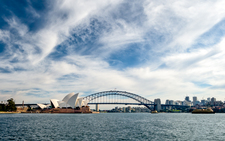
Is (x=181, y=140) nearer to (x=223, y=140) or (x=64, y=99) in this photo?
(x=223, y=140)

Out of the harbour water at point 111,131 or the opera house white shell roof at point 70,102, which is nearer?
the harbour water at point 111,131

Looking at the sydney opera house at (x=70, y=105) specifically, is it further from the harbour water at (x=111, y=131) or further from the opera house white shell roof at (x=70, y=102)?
the harbour water at (x=111, y=131)

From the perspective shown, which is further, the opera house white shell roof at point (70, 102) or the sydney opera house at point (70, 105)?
the sydney opera house at point (70, 105)

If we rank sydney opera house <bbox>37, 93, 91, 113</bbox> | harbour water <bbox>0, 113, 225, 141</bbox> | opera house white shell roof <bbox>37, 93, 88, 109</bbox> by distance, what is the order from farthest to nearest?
sydney opera house <bbox>37, 93, 91, 113</bbox>
opera house white shell roof <bbox>37, 93, 88, 109</bbox>
harbour water <bbox>0, 113, 225, 141</bbox>

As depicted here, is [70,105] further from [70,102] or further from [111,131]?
[111,131]

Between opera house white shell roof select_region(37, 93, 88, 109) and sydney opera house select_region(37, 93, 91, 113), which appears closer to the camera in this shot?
opera house white shell roof select_region(37, 93, 88, 109)

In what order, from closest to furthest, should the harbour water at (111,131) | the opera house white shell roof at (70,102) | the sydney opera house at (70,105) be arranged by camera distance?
the harbour water at (111,131) < the opera house white shell roof at (70,102) < the sydney opera house at (70,105)

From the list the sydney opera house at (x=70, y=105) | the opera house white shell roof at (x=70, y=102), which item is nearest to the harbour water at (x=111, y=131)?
the opera house white shell roof at (x=70, y=102)

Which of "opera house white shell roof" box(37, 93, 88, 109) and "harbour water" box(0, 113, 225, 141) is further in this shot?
"opera house white shell roof" box(37, 93, 88, 109)

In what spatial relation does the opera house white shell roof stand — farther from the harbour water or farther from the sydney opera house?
the harbour water

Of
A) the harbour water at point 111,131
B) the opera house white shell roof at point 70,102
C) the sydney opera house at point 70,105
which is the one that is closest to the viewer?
the harbour water at point 111,131

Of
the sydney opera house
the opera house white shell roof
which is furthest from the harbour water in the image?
the sydney opera house

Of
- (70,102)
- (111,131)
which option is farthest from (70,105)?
(111,131)

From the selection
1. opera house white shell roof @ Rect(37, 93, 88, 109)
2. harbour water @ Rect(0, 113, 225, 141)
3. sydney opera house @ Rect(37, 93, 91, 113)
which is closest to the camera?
harbour water @ Rect(0, 113, 225, 141)
